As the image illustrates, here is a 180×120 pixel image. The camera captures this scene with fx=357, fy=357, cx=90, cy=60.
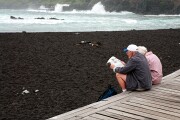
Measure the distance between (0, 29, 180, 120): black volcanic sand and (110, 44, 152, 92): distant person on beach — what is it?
5.55 ft

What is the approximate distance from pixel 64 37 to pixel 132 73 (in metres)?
15.2

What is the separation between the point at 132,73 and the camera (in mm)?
7871

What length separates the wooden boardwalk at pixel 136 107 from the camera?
6.23m

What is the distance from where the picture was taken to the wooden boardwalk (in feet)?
20.4

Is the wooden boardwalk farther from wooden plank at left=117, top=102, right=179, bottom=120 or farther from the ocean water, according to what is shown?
the ocean water

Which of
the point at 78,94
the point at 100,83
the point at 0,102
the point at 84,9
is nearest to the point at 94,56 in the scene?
the point at 100,83

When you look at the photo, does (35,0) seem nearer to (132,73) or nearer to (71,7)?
(71,7)

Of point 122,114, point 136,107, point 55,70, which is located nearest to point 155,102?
point 136,107

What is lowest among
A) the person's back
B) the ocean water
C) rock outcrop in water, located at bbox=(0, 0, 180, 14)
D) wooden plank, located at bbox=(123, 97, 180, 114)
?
the ocean water

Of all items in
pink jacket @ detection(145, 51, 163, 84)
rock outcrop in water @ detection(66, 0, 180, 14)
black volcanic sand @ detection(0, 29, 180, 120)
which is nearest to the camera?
pink jacket @ detection(145, 51, 163, 84)

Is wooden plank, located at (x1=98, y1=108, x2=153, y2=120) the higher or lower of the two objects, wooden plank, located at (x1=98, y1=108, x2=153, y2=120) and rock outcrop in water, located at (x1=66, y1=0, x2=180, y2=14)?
the lower

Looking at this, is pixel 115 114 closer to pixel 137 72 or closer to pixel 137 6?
pixel 137 72

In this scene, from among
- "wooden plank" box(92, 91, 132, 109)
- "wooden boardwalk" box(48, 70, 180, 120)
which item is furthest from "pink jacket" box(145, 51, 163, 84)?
"wooden plank" box(92, 91, 132, 109)

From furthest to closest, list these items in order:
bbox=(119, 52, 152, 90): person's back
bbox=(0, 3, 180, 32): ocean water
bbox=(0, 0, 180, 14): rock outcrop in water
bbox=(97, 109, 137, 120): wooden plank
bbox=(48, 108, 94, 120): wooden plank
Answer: bbox=(0, 0, 180, 14): rock outcrop in water < bbox=(0, 3, 180, 32): ocean water < bbox=(119, 52, 152, 90): person's back < bbox=(97, 109, 137, 120): wooden plank < bbox=(48, 108, 94, 120): wooden plank
